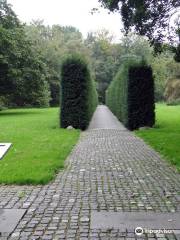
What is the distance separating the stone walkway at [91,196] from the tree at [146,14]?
6.17 metres

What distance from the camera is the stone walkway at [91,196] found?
4.75 meters

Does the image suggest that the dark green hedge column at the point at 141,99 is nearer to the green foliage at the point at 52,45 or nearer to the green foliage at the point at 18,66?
the green foliage at the point at 18,66

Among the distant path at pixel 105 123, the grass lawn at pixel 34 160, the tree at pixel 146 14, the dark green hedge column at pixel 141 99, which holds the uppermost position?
the tree at pixel 146 14

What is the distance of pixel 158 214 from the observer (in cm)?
537

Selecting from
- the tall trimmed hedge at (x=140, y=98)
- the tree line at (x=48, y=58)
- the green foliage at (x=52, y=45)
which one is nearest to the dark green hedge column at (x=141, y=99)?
the tall trimmed hedge at (x=140, y=98)

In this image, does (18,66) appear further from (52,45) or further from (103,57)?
(103,57)

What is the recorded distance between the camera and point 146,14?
46.2 feet

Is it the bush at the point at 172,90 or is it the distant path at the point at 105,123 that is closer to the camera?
the distant path at the point at 105,123

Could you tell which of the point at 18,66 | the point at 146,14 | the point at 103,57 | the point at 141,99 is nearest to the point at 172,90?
the point at 103,57

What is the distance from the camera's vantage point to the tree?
1386 centimetres

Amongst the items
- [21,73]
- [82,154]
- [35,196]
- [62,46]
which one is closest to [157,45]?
[82,154]

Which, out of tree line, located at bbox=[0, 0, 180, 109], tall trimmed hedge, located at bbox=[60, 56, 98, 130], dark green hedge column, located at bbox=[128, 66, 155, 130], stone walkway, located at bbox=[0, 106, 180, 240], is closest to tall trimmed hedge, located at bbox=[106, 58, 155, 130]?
dark green hedge column, located at bbox=[128, 66, 155, 130]

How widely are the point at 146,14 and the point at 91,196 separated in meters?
9.42

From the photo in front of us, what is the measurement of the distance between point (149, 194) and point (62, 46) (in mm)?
74178
